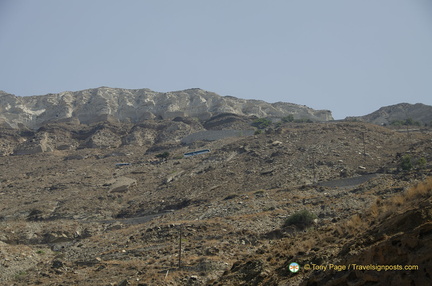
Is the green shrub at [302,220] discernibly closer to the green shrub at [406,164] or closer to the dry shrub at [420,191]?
the dry shrub at [420,191]

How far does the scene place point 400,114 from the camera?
263ft

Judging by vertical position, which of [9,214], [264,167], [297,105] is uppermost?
[297,105]

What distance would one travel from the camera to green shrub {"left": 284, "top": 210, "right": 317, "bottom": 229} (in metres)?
21.7

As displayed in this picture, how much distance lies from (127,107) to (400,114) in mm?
46617

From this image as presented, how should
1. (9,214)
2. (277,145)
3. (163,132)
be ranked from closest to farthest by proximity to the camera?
1. (9,214)
2. (277,145)
3. (163,132)

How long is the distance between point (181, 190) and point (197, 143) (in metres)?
22.5

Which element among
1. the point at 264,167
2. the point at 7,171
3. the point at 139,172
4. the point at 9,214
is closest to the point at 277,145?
the point at 264,167

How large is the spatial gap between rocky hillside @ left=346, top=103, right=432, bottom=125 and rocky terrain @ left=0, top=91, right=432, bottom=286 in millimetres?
26664

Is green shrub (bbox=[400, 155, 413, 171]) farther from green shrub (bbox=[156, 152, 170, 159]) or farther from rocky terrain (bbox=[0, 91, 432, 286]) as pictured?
green shrub (bbox=[156, 152, 170, 159])

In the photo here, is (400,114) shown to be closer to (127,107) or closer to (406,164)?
(127,107)

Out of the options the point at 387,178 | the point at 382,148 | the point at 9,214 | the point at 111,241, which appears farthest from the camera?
the point at 382,148

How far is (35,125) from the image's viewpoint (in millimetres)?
92688

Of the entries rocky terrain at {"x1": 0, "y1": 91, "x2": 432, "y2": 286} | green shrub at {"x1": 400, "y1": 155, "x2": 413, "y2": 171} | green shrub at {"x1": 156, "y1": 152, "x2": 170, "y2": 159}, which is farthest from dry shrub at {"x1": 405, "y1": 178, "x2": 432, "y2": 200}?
green shrub at {"x1": 156, "y1": 152, "x2": 170, "y2": 159}

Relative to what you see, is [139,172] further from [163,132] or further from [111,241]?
[163,132]
